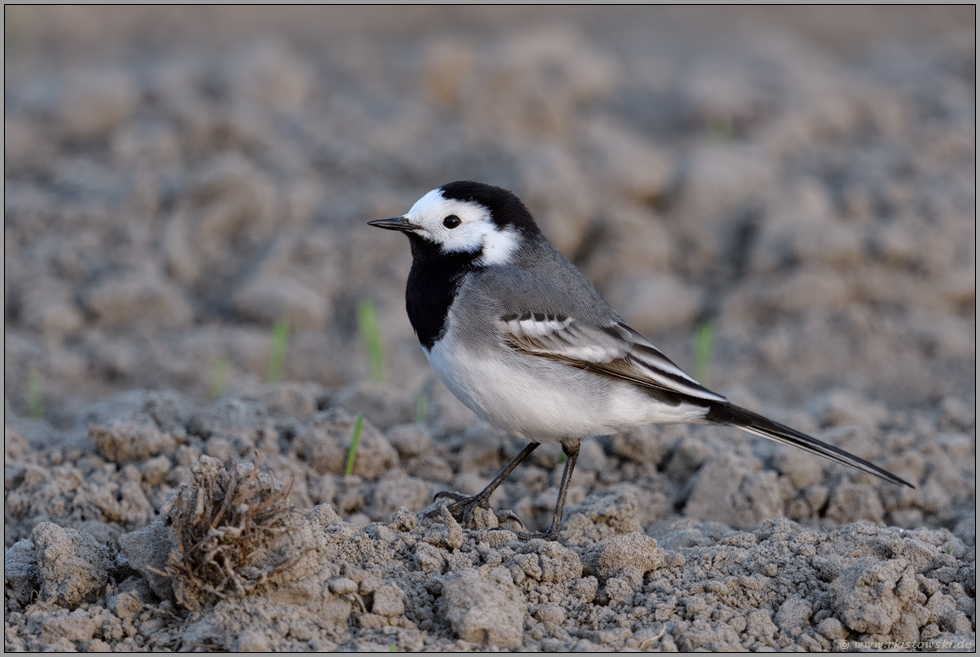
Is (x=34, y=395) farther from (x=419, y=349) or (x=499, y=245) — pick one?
(x=499, y=245)

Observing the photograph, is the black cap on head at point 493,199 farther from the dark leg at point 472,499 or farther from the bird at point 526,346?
the dark leg at point 472,499

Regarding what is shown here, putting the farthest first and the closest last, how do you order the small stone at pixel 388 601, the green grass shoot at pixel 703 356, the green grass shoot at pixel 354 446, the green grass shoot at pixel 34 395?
the green grass shoot at pixel 703 356, the green grass shoot at pixel 34 395, the green grass shoot at pixel 354 446, the small stone at pixel 388 601

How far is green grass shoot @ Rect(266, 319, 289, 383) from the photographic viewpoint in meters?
5.95

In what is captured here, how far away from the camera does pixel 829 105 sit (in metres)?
9.68

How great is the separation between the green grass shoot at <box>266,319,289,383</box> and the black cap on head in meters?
1.78

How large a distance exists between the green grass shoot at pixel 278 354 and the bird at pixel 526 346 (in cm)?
153

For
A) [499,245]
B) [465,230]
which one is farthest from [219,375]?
[499,245]

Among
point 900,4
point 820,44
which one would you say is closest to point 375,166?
point 820,44

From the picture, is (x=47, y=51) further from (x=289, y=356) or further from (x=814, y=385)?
(x=814, y=385)

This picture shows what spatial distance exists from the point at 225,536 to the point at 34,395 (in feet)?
9.97

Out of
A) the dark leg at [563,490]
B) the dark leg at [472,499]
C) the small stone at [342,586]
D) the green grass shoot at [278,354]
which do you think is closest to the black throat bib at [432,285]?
the dark leg at [472,499]

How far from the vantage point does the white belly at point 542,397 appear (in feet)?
14.3

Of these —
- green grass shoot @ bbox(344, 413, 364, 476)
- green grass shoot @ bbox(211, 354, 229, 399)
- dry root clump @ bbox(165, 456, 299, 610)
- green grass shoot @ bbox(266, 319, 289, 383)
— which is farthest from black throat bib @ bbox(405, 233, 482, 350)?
green grass shoot @ bbox(211, 354, 229, 399)

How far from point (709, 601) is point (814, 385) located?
11.6ft
